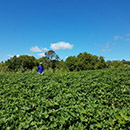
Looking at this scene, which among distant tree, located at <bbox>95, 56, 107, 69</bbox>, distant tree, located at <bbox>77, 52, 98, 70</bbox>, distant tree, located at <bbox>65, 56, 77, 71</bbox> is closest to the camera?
distant tree, located at <bbox>65, 56, 77, 71</bbox>

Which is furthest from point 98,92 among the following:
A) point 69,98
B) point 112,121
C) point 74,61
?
point 74,61

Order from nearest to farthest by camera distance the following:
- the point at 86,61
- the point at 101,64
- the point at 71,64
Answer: the point at 71,64 → the point at 86,61 → the point at 101,64

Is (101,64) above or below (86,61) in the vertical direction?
below

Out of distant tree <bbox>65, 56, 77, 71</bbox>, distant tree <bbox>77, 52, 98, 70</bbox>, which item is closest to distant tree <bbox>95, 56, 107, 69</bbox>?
distant tree <bbox>77, 52, 98, 70</bbox>

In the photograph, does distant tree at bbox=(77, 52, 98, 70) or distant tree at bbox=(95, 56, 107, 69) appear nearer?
distant tree at bbox=(77, 52, 98, 70)

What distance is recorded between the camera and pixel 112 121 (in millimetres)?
2207

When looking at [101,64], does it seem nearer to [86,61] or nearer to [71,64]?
[86,61]

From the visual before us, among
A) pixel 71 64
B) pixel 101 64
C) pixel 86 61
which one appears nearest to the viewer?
pixel 71 64

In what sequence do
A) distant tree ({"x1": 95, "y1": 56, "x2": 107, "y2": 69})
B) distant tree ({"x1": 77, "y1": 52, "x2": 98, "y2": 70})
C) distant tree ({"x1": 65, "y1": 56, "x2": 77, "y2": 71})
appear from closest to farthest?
distant tree ({"x1": 65, "y1": 56, "x2": 77, "y2": 71}), distant tree ({"x1": 77, "y1": 52, "x2": 98, "y2": 70}), distant tree ({"x1": 95, "y1": 56, "x2": 107, "y2": 69})

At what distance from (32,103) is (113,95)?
2723 mm

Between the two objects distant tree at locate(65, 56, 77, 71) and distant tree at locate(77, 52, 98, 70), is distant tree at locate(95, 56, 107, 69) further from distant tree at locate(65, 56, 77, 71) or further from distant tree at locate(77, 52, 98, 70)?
distant tree at locate(65, 56, 77, 71)

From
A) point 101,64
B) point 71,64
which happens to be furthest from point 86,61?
point 71,64

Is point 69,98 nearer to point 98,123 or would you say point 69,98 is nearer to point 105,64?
point 98,123

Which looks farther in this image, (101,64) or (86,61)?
(101,64)
